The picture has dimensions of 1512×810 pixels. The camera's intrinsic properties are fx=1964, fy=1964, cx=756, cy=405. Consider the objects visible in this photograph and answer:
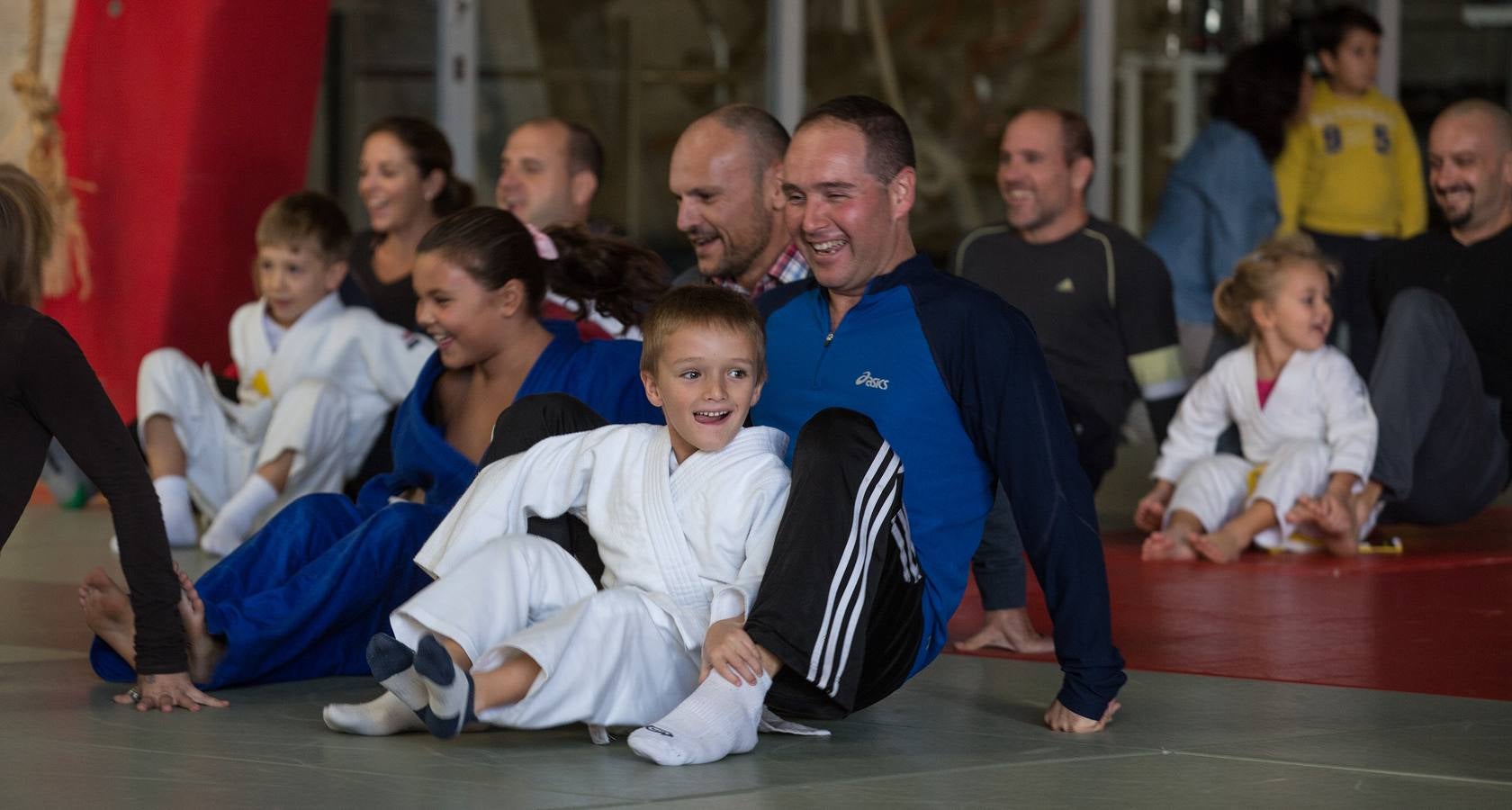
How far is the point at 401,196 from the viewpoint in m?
5.64

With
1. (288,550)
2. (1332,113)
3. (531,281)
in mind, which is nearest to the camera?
(288,550)

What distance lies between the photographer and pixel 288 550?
3.36m

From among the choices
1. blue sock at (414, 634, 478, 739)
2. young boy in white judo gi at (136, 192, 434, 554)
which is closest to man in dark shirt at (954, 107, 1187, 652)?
young boy in white judo gi at (136, 192, 434, 554)

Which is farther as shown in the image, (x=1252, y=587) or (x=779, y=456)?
(x=1252, y=587)

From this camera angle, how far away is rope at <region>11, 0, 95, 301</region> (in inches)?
238

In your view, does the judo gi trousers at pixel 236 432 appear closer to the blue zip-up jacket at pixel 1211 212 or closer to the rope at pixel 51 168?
the rope at pixel 51 168

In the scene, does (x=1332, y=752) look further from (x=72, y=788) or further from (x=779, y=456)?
(x=72, y=788)

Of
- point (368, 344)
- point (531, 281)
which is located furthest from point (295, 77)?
Result: point (531, 281)

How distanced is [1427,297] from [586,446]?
3048 millimetres

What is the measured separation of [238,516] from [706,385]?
239 cm

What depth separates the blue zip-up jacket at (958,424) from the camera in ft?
9.25

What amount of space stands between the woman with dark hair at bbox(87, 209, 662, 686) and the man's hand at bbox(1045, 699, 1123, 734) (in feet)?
2.91

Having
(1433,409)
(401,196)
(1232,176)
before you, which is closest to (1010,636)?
(1433,409)

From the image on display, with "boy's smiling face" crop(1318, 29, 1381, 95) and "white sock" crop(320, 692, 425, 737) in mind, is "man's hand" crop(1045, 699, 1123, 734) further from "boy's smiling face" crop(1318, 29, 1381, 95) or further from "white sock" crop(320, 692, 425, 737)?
"boy's smiling face" crop(1318, 29, 1381, 95)
